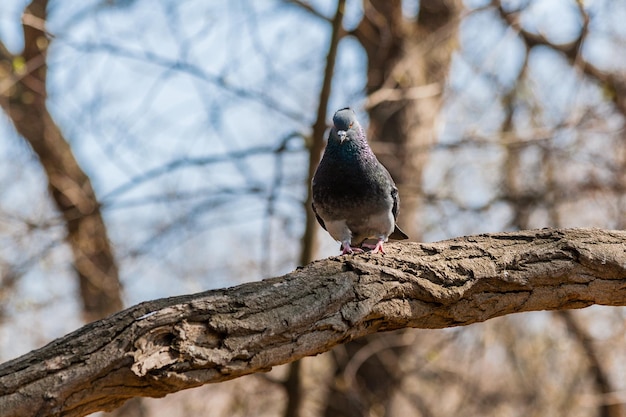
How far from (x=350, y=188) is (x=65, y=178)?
4913mm

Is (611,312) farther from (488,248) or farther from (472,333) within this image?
(488,248)

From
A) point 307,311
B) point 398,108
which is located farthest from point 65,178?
point 307,311

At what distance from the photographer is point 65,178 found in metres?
8.23

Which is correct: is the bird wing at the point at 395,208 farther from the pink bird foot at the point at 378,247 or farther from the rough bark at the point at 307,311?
the rough bark at the point at 307,311

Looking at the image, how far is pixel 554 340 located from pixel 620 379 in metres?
1.36

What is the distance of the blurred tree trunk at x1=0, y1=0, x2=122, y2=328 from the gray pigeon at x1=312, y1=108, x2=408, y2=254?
367 centimetres

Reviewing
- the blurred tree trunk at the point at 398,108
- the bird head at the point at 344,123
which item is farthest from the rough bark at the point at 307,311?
the blurred tree trunk at the point at 398,108

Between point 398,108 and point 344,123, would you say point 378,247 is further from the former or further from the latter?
point 398,108

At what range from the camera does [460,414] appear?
30.2 ft

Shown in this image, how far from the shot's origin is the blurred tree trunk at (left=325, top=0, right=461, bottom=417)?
7469mm

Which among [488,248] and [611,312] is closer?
[488,248]

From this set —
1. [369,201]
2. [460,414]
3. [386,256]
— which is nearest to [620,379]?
[460,414]

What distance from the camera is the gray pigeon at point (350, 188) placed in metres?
4.27

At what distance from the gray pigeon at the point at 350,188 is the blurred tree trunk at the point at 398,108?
2.77 m
